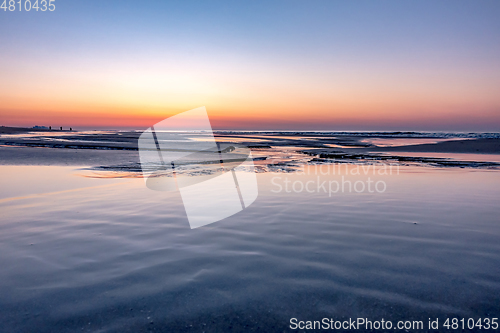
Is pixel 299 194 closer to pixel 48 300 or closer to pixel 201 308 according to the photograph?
pixel 201 308

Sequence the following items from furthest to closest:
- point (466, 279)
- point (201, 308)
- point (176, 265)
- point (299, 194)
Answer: point (299, 194)
point (176, 265)
point (466, 279)
point (201, 308)

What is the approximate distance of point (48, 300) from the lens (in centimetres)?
235

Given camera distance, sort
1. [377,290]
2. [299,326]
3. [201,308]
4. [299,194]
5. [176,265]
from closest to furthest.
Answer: [299,326]
[201,308]
[377,290]
[176,265]
[299,194]

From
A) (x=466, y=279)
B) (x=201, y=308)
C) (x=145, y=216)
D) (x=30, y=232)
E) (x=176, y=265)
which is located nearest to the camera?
(x=201, y=308)

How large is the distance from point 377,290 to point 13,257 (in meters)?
4.04

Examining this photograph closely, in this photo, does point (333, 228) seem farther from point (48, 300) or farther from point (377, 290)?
point (48, 300)

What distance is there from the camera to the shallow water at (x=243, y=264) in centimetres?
222

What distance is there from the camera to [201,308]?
227 cm

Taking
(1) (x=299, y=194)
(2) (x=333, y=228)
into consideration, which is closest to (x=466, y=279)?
(2) (x=333, y=228)

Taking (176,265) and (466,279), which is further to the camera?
(176,265)

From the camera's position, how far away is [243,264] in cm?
301

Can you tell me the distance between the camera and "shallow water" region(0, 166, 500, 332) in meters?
2.22

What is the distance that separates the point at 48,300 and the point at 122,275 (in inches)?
24.4

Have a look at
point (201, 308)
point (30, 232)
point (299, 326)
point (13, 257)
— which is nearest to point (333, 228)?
point (299, 326)
